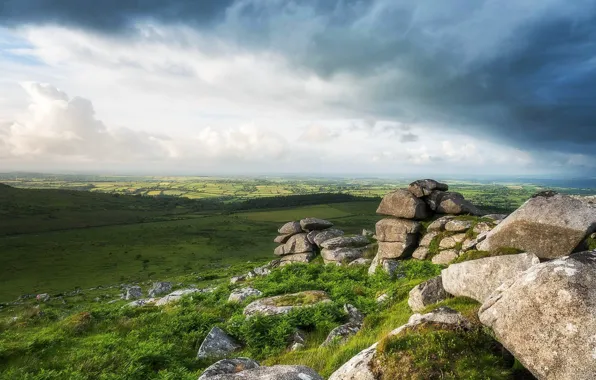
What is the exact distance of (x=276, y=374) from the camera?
27.8ft

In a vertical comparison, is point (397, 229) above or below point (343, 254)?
above

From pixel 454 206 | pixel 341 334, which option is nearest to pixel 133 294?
pixel 341 334

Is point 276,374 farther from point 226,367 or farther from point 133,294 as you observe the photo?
point 133,294

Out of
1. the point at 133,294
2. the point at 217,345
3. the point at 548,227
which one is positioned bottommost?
the point at 133,294

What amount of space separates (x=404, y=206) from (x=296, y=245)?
17.9 metres

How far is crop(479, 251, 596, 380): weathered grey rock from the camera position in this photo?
23.8 feet

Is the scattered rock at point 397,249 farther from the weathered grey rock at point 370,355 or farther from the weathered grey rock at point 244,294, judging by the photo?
the weathered grey rock at point 370,355

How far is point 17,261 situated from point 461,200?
4057 inches

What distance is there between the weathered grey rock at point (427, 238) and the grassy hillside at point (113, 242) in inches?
2125

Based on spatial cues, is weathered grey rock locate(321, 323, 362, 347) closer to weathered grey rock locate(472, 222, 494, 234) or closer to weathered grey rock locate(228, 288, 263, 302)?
weathered grey rock locate(228, 288, 263, 302)

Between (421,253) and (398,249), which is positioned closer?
(421,253)

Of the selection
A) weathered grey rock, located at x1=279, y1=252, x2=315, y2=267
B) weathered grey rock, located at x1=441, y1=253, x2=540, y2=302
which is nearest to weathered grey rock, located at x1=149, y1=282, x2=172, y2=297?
weathered grey rock, located at x1=279, y1=252, x2=315, y2=267

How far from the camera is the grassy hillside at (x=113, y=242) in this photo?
234 feet

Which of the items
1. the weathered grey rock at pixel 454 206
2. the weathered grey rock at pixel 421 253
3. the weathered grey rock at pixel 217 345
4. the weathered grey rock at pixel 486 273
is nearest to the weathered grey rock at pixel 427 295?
the weathered grey rock at pixel 486 273
